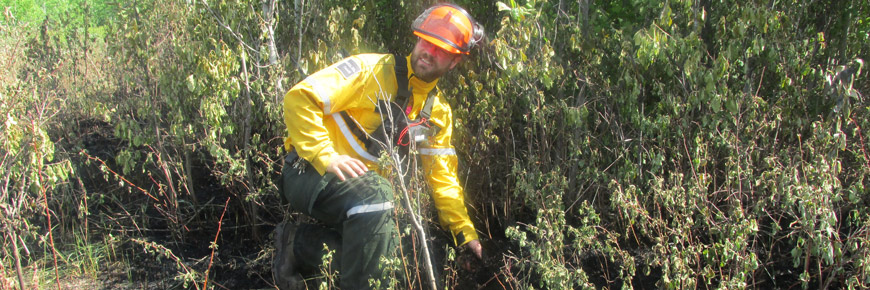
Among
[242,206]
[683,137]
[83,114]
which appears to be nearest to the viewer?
[683,137]

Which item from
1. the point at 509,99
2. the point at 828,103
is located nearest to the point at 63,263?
the point at 509,99

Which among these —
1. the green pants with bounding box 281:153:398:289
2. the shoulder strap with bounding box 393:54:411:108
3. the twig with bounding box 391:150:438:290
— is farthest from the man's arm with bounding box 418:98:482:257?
the twig with bounding box 391:150:438:290

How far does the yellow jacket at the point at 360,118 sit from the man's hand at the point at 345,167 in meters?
0.04

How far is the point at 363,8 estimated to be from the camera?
3.56 m

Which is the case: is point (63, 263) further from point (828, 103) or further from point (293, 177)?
point (828, 103)

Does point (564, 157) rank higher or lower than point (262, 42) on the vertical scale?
lower

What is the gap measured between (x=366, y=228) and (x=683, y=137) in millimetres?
1566

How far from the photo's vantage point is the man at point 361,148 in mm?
2795

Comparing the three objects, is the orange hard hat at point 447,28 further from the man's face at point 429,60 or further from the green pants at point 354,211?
the green pants at point 354,211

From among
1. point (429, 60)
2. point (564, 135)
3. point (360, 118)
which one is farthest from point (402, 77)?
point (564, 135)

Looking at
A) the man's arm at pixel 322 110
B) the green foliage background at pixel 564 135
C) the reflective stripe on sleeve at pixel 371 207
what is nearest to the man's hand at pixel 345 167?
the man's arm at pixel 322 110

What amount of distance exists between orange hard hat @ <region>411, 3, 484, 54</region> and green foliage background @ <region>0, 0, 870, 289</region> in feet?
0.53

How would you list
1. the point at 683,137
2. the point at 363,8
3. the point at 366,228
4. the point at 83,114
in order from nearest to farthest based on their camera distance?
the point at 366,228 → the point at 683,137 → the point at 363,8 → the point at 83,114

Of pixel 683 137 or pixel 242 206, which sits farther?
pixel 242 206
